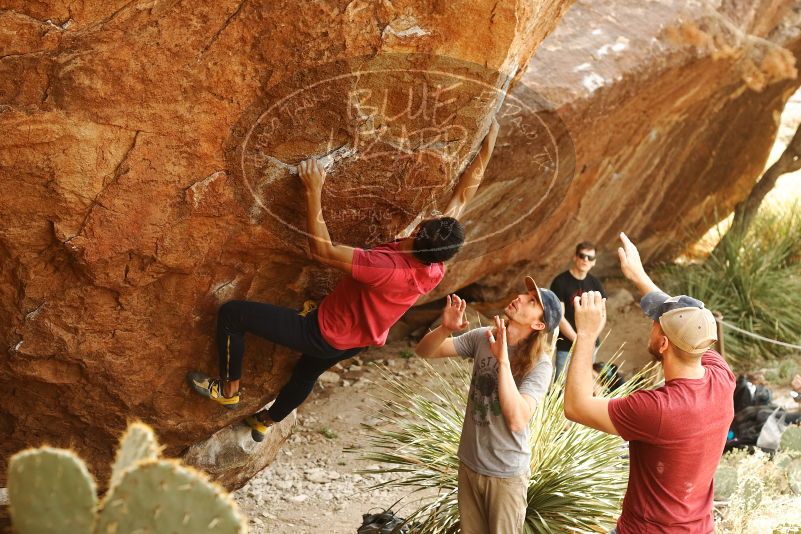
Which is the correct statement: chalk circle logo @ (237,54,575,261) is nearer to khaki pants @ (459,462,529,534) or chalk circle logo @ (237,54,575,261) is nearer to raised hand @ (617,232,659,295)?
raised hand @ (617,232,659,295)

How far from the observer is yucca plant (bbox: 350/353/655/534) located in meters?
4.99

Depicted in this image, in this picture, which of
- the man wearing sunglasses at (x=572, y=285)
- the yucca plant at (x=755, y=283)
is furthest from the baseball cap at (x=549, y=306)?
the yucca plant at (x=755, y=283)

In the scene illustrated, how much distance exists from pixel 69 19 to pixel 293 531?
148 inches

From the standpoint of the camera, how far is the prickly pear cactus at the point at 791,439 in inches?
250

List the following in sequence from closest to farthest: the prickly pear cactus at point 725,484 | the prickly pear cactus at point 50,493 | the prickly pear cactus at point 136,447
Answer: the prickly pear cactus at point 50,493 → the prickly pear cactus at point 136,447 → the prickly pear cactus at point 725,484

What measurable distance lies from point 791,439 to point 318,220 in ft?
13.6

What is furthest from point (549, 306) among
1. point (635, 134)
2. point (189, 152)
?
point (635, 134)

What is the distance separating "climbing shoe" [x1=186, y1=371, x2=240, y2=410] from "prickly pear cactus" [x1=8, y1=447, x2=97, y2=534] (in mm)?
2238

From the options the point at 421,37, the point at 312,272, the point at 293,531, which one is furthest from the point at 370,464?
the point at 421,37

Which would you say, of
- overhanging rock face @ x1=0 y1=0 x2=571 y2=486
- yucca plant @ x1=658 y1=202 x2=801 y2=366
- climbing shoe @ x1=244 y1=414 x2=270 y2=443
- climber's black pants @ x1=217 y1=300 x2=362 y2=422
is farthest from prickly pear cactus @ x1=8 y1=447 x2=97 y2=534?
yucca plant @ x1=658 y1=202 x2=801 y2=366

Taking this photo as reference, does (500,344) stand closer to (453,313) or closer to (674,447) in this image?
(453,313)

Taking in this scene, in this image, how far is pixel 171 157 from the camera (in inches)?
151

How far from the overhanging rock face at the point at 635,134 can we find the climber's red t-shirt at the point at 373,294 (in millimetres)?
2358

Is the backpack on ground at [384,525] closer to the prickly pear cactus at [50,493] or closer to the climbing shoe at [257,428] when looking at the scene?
the climbing shoe at [257,428]
